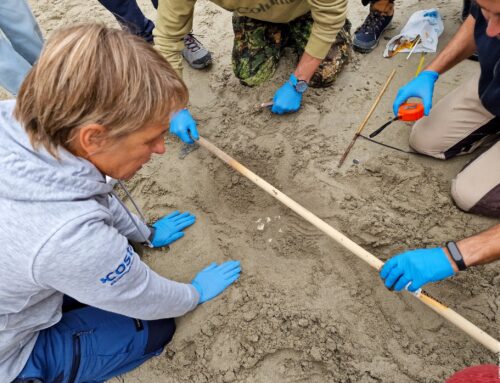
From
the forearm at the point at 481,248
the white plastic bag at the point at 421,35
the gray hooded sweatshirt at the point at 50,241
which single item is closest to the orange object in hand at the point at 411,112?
the forearm at the point at 481,248

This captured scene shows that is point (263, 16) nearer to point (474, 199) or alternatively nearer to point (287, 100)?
point (287, 100)

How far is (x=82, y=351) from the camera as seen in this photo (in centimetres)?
158

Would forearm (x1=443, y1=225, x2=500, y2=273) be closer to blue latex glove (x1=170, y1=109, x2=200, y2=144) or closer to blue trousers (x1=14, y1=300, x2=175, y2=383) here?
blue trousers (x1=14, y1=300, x2=175, y2=383)

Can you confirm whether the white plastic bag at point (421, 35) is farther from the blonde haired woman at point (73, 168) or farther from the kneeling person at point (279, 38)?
the blonde haired woman at point (73, 168)

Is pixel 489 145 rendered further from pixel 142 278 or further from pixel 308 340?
pixel 142 278

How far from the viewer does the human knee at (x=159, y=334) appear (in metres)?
1.74

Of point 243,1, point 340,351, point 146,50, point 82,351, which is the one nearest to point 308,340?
point 340,351

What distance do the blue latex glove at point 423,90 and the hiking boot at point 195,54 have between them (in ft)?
5.44

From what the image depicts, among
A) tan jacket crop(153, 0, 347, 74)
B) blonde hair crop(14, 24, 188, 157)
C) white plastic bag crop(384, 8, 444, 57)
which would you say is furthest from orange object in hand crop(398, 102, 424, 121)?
blonde hair crop(14, 24, 188, 157)

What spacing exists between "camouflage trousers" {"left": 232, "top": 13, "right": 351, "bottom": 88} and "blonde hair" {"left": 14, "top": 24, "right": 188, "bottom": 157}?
1888mm

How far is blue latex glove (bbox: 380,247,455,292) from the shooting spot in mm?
1525

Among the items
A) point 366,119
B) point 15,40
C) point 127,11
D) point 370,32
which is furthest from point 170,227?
point 370,32

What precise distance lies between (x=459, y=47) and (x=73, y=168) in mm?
2081

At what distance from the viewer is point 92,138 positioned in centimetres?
106
